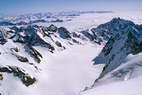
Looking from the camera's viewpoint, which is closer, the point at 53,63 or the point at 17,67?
A: the point at 17,67

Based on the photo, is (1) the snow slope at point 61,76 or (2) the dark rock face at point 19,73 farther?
(2) the dark rock face at point 19,73

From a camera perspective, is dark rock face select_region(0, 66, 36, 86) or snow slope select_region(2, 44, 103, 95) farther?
dark rock face select_region(0, 66, 36, 86)

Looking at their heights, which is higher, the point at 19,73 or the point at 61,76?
the point at 19,73

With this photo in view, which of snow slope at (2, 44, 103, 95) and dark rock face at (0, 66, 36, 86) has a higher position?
dark rock face at (0, 66, 36, 86)

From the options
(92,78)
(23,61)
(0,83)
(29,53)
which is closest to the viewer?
(0,83)

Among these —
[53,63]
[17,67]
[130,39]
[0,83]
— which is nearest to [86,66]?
[53,63]

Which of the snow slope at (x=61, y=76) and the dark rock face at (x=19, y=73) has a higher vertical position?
the dark rock face at (x=19, y=73)

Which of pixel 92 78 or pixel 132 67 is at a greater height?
pixel 132 67

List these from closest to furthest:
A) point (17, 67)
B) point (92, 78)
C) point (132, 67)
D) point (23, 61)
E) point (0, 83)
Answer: point (132, 67) → point (0, 83) → point (17, 67) → point (92, 78) → point (23, 61)

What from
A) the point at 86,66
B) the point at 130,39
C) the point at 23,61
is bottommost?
the point at 86,66

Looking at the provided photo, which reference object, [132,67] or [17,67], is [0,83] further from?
[132,67]

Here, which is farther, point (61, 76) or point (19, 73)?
point (61, 76)
